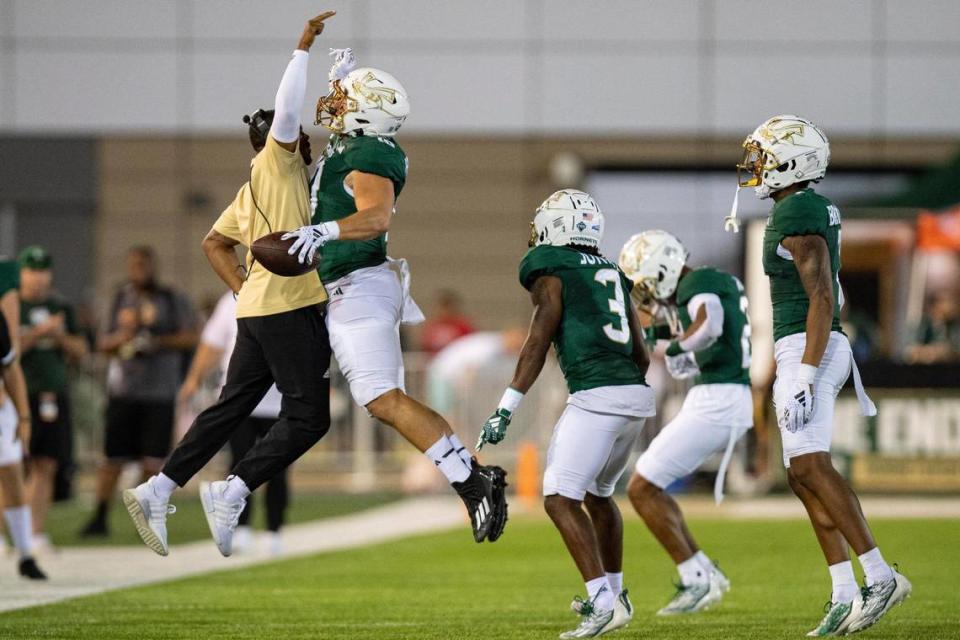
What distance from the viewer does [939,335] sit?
19.6 meters

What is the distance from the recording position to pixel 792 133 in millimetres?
→ 7488

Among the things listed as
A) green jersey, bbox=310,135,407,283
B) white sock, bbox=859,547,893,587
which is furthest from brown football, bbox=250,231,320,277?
white sock, bbox=859,547,893,587

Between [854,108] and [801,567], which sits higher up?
[854,108]

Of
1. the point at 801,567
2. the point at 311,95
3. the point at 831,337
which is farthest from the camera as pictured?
the point at 311,95

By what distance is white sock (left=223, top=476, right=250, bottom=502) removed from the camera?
776 cm

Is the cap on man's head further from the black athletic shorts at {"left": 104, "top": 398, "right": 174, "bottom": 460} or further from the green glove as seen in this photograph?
the green glove

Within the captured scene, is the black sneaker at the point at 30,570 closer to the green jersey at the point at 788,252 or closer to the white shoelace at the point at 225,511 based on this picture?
the white shoelace at the point at 225,511

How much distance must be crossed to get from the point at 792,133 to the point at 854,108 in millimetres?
19196

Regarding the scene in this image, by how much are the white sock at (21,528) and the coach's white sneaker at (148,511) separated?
8.71ft

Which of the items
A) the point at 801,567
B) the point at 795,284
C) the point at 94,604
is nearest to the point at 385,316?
the point at 795,284

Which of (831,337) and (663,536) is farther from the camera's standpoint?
(663,536)

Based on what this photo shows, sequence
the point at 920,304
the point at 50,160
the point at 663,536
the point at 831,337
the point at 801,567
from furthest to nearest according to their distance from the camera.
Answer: the point at 50,160 → the point at 920,304 → the point at 801,567 → the point at 663,536 → the point at 831,337

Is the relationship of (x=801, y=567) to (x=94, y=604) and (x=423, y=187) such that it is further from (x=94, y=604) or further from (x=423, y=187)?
(x=423, y=187)

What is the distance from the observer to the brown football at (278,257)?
23.3 feet
